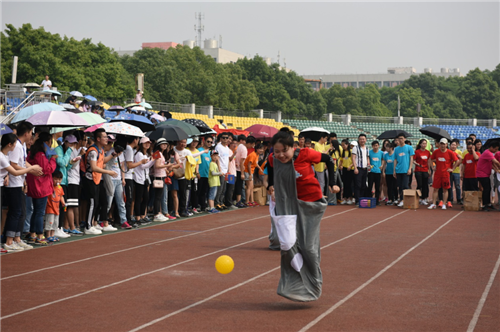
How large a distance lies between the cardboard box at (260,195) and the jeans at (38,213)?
9272 mm

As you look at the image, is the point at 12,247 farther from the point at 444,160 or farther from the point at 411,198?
the point at 444,160

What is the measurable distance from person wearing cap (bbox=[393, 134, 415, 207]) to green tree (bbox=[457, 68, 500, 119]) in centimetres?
7729

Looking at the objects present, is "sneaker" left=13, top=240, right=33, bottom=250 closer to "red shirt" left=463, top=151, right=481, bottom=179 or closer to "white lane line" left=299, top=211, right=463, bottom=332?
"white lane line" left=299, top=211, right=463, bottom=332

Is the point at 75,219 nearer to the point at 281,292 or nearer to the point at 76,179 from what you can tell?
the point at 76,179

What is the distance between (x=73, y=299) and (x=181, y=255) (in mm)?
3191

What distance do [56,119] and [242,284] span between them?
5397 mm

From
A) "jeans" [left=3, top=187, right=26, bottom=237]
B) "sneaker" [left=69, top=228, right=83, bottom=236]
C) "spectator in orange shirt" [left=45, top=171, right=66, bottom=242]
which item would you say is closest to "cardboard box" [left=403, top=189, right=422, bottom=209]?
"sneaker" [left=69, top=228, right=83, bottom=236]

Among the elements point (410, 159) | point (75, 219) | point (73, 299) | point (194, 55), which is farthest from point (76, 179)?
point (194, 55)

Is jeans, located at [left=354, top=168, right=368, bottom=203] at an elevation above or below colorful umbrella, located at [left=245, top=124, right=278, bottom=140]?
below

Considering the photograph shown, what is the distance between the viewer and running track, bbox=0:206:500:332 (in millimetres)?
6402

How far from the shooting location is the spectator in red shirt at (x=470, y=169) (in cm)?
1811

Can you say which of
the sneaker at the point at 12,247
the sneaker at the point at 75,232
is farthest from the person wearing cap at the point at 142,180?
the sneaker at the point at 12,247

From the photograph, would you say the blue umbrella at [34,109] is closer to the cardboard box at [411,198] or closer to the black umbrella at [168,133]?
the black umbrella at [168,133]

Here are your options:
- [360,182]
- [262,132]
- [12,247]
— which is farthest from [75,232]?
[262,132]
